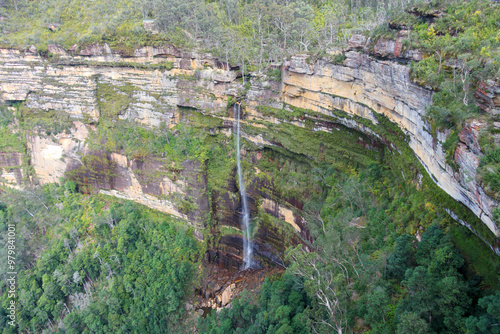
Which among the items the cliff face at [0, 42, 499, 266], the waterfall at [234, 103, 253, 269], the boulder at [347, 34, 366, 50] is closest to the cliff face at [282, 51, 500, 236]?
the cliff face at [0, 42, 499, 266]

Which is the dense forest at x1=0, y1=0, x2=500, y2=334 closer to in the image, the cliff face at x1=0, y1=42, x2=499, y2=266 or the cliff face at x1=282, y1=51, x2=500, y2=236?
the cliff face at x1=282, y1=51, x2=500, y2=236

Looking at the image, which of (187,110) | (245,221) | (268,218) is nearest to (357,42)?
(268,218)

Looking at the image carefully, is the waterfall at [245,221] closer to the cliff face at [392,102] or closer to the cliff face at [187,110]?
the cliff face at [187,110]

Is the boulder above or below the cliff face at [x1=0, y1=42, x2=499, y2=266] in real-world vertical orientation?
above

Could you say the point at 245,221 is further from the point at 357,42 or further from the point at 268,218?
the point at 357,42

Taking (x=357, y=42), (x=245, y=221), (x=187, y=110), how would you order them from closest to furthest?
(x=357, y=42) → (x=245, y=221) → (x=187, y=110)

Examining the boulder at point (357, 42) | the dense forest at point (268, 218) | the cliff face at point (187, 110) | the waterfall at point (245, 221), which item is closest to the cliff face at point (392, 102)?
the cliff face at point (187, 110)
